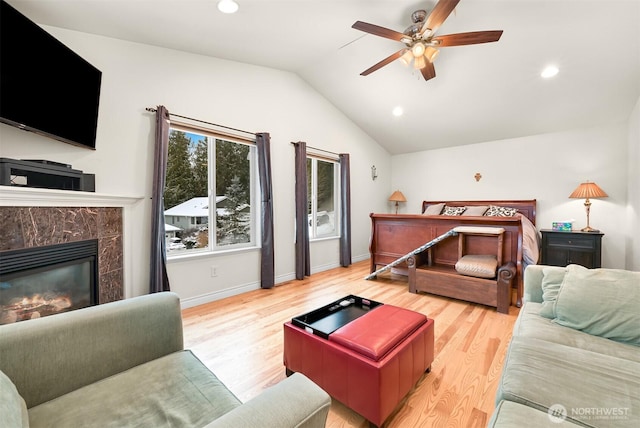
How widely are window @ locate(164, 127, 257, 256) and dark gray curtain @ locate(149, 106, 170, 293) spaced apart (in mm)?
268

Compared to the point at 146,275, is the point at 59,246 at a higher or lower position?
higher

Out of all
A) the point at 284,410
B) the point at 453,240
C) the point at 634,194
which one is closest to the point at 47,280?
the point at 284,410

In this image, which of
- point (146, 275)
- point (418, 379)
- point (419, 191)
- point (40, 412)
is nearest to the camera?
point (40, 412)

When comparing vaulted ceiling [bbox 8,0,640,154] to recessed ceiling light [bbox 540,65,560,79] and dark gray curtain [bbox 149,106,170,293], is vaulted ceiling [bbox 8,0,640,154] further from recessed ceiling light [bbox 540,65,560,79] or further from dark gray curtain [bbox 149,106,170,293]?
dark gray curtain [bbox 149,106,170,293]

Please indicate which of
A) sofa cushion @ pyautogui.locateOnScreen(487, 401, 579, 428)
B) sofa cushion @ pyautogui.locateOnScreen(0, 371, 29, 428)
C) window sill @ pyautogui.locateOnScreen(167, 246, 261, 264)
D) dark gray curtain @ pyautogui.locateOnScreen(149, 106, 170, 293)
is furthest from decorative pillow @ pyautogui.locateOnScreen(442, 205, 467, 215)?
sofa cushion @ pyautogui.locateOnScreen(0, 371, 29, 428)

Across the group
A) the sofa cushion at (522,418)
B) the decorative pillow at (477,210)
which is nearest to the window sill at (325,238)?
the decorative pillow at (477,210)

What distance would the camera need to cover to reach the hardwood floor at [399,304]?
148 cm

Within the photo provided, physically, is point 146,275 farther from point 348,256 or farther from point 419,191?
point 419,191

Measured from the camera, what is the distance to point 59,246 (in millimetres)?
1937

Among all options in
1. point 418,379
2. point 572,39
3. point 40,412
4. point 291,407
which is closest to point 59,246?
point 40,412

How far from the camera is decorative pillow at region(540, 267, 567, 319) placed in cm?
155

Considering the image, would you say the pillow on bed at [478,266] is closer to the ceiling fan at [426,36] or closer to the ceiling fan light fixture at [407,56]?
the ceiling fan at [426,36]

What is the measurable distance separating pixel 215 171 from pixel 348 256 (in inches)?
110

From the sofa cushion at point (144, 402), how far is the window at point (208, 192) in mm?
2142
